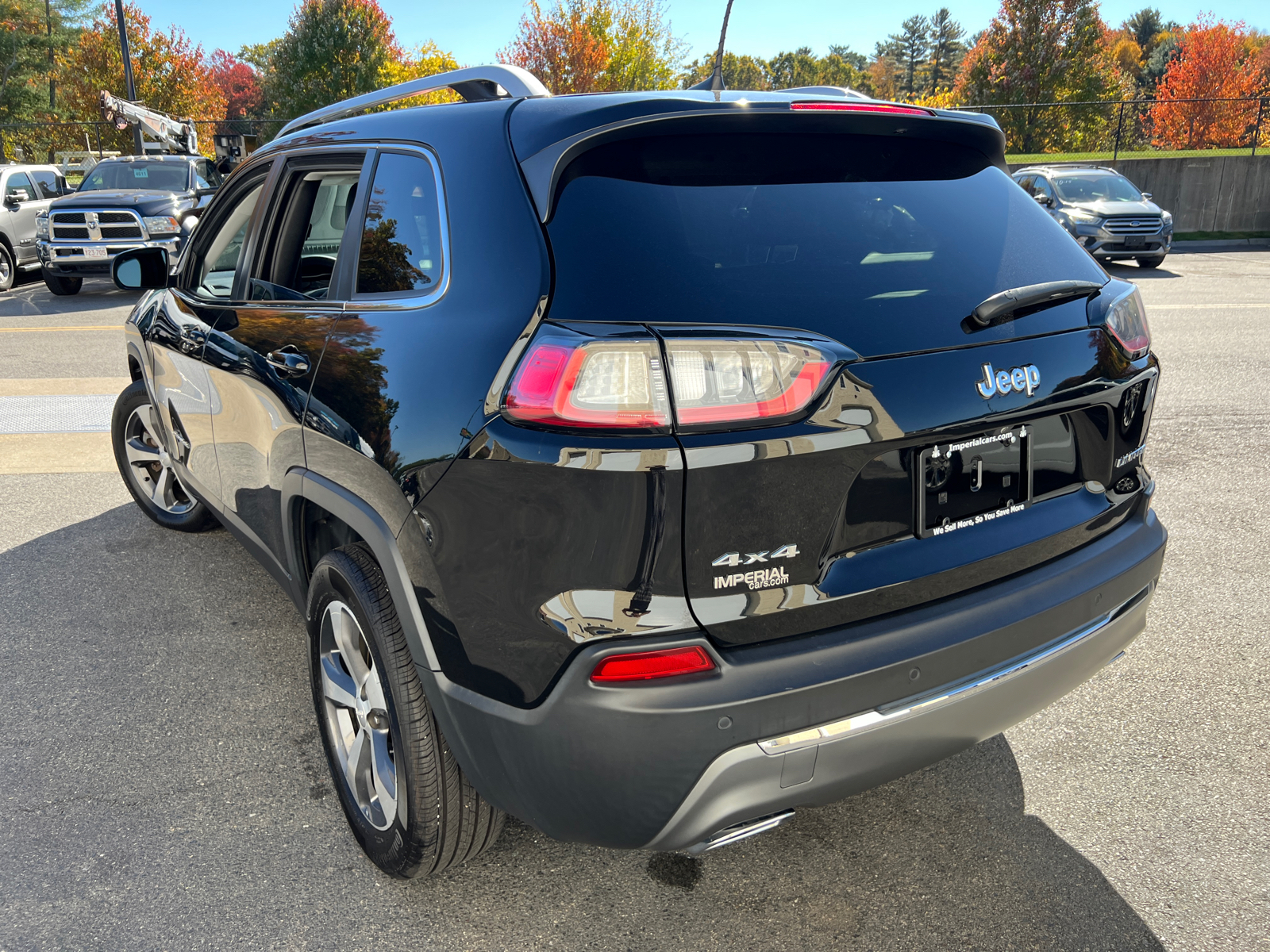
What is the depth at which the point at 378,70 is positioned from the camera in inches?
1775

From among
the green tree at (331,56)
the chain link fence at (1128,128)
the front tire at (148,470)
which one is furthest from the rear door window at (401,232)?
the green tree at (331,56)

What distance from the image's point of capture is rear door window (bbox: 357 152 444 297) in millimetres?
2229

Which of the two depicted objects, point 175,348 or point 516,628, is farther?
point 175,348

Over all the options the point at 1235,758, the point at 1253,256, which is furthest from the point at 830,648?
the point at 1253,256

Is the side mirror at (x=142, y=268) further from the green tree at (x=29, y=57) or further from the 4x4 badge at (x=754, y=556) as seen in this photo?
the green tree at (x=29, y=57)

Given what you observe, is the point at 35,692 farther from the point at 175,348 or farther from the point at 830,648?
the point at 830,648

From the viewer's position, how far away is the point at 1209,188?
2352cm

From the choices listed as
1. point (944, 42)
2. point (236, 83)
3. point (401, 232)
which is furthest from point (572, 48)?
point (944, 42)

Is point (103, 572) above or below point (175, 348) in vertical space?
below

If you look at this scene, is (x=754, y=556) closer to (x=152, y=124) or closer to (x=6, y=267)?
(x=6, y=267)

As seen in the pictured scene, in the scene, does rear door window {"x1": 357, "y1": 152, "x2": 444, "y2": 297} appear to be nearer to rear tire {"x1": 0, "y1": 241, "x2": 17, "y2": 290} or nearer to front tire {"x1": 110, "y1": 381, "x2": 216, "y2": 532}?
front tire {"x1": 110, "y1": 381, "x2": 216, "y2": 532}

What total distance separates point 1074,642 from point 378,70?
48692 millimetres

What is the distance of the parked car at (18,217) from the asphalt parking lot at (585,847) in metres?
13.3

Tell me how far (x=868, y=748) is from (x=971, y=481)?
624mm
